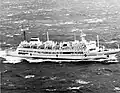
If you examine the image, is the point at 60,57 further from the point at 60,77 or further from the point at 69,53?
the point at 60,77

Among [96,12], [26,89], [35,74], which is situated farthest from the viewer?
[96,12]

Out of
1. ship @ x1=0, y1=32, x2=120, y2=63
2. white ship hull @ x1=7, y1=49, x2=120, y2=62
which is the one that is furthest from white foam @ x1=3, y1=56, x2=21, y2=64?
white ship hull @ x1=7, y1=49, x2=120, y2=62

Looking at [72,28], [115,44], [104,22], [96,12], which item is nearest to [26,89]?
[115,44]

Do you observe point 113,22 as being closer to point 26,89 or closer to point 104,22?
point 104,22

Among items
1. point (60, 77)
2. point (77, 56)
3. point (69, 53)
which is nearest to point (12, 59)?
point (69, 53)

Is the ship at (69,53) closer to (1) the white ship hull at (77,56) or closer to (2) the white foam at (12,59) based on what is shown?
(1) the white ship hull at (77,56)

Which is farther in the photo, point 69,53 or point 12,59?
point 12,59

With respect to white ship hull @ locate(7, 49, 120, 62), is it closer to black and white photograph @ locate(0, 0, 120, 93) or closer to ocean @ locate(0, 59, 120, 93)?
black and white photograph @ locate(0, 0, 120, 93)

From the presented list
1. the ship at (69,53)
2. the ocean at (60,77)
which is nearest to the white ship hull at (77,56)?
the ship at (69,53)
